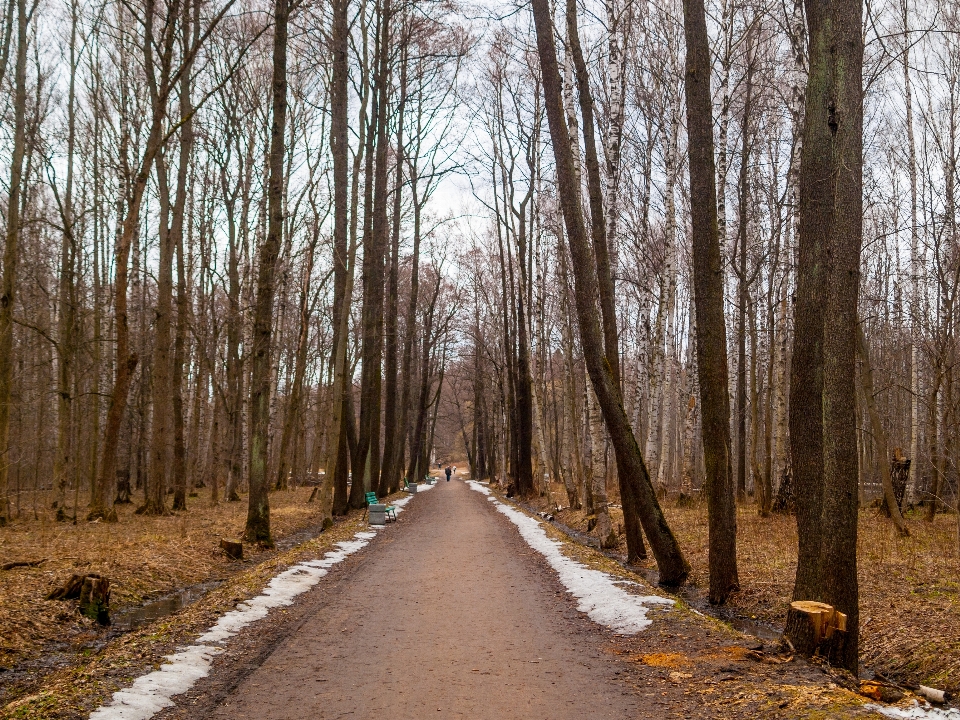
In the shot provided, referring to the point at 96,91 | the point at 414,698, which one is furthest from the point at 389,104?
the point at 414,698

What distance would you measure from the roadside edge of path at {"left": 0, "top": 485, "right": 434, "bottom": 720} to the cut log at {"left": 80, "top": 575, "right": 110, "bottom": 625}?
60cm

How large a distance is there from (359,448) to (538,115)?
477 inches

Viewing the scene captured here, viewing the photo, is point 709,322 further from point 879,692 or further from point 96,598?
point 96,598

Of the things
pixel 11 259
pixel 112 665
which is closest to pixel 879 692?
pixel 112 665

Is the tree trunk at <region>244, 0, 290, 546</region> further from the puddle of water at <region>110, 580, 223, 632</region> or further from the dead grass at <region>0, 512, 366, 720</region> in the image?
the dead grass at <region>0, 512, 366, 720</region>

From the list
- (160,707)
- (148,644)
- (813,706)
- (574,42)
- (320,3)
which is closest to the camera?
(813,706)

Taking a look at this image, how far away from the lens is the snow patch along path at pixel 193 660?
4645 millimetres

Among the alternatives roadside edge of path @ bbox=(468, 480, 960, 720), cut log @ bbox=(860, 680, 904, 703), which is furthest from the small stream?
cut log @ bbox=(860, 680, 904, 703)

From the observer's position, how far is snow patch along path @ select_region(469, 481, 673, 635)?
714 cm

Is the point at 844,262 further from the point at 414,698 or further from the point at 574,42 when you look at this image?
the point at 574,42

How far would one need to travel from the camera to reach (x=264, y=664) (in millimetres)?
5809

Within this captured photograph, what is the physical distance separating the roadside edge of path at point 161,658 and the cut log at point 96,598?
1.98 ft

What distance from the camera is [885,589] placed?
8.16 meters

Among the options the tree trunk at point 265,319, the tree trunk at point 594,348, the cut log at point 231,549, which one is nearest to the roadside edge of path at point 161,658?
the cut log at point 231,549
